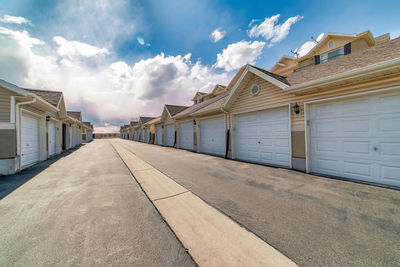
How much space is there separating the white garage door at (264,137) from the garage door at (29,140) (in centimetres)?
1050

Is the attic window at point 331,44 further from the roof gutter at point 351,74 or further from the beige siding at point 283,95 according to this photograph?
the roof gutter at point 351,74

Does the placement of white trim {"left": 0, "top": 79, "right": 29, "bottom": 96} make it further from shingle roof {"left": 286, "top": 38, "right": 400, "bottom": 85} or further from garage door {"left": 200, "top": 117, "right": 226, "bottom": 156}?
shingle roof {"left": 286, "top": 38, "right": 400, "bottom": 85}

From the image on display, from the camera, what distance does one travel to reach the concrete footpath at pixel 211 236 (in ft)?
5.90

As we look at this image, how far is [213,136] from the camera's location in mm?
10531

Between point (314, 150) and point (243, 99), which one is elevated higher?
point (243, 99)

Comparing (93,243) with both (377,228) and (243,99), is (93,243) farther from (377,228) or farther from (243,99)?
(243,99)

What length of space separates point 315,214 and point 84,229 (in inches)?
164

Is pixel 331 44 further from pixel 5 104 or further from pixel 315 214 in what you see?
pixel 5 104

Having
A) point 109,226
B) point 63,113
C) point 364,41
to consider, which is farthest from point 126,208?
point 364,41

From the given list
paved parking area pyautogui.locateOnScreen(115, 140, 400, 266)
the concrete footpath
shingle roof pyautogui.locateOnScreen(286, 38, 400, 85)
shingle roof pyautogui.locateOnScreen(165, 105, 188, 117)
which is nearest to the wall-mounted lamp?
shingle roof pyautogui.locateOnScreen(286, 38, 400, 85)

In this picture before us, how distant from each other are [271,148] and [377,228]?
15.0ft

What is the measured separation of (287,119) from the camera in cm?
632

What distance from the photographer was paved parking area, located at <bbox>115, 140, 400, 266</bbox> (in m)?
1.91

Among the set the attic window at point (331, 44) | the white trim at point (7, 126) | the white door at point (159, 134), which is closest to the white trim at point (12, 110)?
the white trim at point (7, 126)
